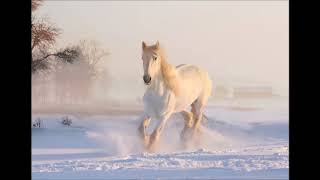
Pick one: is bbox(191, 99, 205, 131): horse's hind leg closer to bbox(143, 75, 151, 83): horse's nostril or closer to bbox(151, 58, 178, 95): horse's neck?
bbox(151, 58, 178, 95): horse's neck

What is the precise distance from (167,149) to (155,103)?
12.1 inches

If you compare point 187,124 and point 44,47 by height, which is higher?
point 44,47

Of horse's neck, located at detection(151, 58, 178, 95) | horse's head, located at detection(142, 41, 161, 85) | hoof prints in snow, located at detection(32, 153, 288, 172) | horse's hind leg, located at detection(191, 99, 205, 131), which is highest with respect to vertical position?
horse's head, located at detection(142, 41, 161, 85)

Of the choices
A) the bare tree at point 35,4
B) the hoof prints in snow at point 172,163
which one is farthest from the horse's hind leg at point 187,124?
the bare tree at point 35,4

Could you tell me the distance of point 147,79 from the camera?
12.9ft

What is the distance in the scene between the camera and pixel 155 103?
13.1 ft

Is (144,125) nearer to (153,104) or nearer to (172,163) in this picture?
(153,104)

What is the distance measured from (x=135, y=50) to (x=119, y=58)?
0.12 m

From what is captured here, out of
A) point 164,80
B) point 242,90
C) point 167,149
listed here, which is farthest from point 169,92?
point 242,90

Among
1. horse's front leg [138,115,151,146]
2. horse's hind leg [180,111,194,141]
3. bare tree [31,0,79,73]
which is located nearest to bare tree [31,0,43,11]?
bare tree [31,0,79,73]

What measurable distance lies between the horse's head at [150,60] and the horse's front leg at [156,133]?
0.26m

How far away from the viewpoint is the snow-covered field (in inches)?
155

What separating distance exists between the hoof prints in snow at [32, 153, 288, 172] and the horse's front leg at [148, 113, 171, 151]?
71 millimetres
